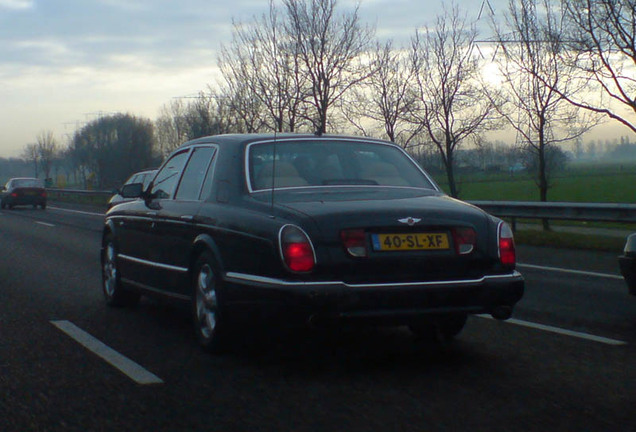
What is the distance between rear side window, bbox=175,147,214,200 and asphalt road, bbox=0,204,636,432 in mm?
1134

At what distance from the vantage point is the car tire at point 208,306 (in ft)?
19.3

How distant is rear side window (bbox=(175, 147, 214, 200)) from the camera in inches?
266

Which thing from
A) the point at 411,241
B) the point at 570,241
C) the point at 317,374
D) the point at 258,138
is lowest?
the point at 570,241

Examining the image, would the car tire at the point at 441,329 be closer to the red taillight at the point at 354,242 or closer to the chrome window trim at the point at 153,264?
the red taillight at the point at 354,242

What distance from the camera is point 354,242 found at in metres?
5.28

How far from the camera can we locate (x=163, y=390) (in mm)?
5023

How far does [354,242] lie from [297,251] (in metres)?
0.35

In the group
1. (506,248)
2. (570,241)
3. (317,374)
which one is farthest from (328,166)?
(570,241)

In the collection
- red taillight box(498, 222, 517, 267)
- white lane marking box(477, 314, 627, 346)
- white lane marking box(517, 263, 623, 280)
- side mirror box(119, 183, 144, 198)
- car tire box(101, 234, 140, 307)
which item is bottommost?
white lane marking box(517, 263, 623, 280)

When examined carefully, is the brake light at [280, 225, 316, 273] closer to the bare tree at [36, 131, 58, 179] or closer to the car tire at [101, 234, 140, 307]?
the car tire at [101, 234, 140, 307]

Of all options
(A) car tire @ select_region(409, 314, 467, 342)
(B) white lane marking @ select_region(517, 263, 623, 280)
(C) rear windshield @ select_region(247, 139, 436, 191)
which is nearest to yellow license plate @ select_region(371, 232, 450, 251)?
(C) rear windshield @ select_region(247, 139, 436, 191)

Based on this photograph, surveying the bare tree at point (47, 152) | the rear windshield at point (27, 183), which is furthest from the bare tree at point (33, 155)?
the rear windshield at point (27, 183)

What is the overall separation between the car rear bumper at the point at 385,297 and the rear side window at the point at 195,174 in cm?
132

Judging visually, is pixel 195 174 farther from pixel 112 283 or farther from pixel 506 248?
pixel 506 248
